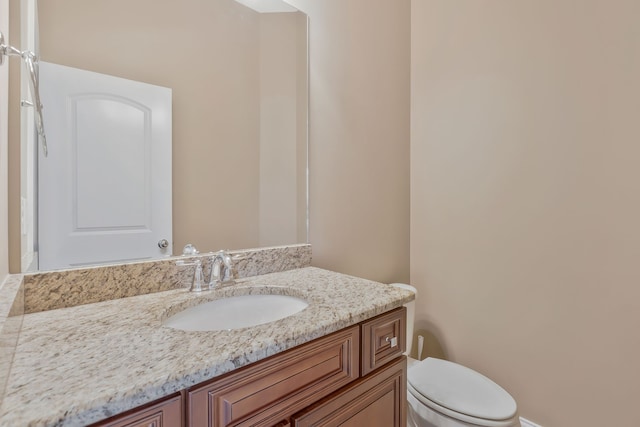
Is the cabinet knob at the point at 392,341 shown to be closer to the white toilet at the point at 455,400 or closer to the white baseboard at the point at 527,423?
the white toilet at the point at 455,400

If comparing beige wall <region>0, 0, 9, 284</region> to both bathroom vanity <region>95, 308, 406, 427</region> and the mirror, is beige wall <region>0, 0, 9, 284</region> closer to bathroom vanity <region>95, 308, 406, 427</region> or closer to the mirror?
the mirror

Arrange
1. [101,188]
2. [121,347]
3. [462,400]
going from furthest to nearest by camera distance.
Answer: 1. [462,400]
2. [101,188]
3. [121,347]

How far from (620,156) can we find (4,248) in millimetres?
2010

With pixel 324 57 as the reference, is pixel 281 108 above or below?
below

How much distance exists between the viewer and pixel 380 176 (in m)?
1.77

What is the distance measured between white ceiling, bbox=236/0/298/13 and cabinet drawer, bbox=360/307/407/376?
4.38 feet

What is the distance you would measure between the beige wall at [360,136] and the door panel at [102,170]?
68 cm

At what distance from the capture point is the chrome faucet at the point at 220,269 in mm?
1061

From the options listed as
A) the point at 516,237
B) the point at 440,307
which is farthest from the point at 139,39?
the point at 440,307

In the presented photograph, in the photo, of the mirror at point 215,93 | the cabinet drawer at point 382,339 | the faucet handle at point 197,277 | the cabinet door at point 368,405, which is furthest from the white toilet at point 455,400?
the faucet handle at point 197,277

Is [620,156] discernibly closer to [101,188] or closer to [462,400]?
[462,400]

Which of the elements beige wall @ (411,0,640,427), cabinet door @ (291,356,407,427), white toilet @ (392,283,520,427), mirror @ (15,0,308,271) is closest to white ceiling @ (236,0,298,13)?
mirror @ (15,0,308,271)

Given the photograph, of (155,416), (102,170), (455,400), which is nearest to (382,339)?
(455,400)

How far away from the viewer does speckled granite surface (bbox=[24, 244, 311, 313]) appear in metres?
0.85
